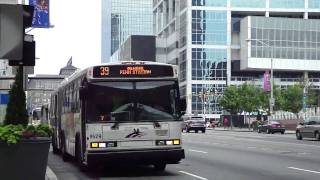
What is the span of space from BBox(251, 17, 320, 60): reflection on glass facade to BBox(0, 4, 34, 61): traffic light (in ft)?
380

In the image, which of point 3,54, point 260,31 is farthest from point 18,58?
point 260,31

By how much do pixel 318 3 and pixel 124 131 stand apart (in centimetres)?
12107

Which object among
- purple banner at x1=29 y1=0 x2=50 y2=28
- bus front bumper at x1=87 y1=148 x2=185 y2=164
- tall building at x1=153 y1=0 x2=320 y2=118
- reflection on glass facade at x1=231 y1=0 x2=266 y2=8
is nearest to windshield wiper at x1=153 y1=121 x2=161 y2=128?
bus front bumper at x1=87 y1=148 x2=185 y2=164

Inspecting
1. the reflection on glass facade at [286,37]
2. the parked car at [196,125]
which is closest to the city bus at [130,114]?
the parked car at [196,125]

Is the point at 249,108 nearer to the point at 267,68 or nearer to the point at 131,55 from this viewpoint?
Result: the point at 267,68

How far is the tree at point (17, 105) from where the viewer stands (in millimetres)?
13438

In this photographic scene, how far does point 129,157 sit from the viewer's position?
16.2 m

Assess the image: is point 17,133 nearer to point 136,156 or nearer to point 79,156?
point 136,156

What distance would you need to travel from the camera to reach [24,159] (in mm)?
12266

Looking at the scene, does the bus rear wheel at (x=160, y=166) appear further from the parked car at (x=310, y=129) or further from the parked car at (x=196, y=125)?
the parked car at (x=196, y=125)

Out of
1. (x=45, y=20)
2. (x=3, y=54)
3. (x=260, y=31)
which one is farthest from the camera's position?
(x=260, y=31)

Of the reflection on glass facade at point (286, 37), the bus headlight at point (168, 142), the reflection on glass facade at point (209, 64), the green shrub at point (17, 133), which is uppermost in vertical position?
the reflection on glass facade at point (286, 37)

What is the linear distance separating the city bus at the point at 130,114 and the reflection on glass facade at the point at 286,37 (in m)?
109

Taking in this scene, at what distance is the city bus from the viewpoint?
16156 mm
